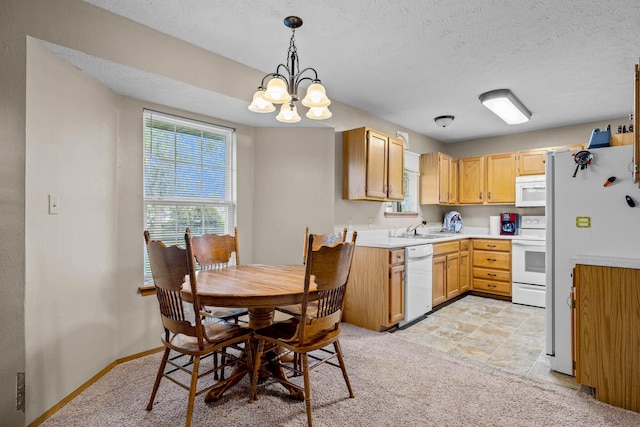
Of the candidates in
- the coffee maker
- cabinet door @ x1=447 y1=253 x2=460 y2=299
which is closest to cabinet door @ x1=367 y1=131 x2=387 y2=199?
cabinet door @ x1=447 y1=253 x2=460 y2=299

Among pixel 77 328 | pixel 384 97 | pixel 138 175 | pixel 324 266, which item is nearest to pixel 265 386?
pixel 324 266

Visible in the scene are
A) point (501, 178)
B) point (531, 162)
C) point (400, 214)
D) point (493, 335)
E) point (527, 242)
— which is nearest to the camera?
point (493, 335)

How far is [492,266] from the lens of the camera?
4672 millimetres

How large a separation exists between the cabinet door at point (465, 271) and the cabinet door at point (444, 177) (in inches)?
36.3

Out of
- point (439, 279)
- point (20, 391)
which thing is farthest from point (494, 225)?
point (20, 391)

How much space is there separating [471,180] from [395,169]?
190cm

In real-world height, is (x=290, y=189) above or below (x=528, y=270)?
above

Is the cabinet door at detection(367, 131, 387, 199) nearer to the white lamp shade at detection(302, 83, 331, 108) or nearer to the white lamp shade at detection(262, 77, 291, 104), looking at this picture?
the white lamp shade at detection(302, 83, 331, 108)

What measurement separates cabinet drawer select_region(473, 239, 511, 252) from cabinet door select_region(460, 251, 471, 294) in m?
0.21

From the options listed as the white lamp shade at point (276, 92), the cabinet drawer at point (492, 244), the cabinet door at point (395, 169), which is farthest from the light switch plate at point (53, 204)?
the cabinet drawer at point (492, 244)

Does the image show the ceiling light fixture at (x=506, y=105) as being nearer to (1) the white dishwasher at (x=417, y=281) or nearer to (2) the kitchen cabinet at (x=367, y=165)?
(2) the kitchen cabinet at (x=367, y=165)

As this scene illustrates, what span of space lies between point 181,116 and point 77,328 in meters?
1.90

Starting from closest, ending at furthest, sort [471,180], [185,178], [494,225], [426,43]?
1. [426,43]
2. [185,178]
3. [494,225]
4. [471,180]

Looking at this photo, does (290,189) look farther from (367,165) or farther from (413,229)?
(413,229)
